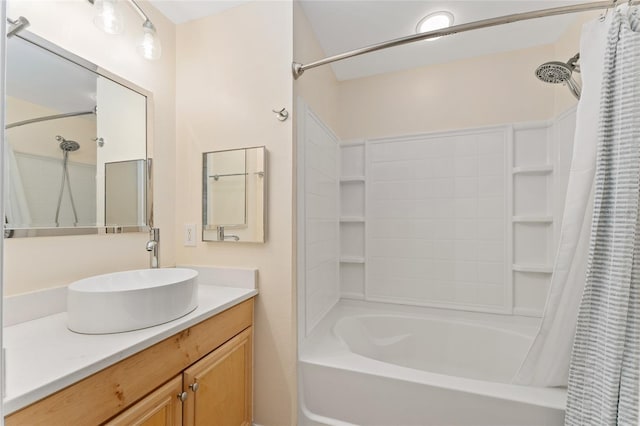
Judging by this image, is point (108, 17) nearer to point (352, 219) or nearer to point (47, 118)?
point (47, 118)

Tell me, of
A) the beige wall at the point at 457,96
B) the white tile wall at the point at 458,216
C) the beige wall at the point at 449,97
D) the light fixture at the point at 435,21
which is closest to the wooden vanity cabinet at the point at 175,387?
the white tile wall at the point at 458,216

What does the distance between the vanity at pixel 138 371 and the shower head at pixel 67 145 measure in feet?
2.15

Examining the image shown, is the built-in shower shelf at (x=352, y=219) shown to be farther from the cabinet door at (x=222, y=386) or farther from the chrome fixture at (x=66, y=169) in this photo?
the chrome fixture at (x=66, y=169)

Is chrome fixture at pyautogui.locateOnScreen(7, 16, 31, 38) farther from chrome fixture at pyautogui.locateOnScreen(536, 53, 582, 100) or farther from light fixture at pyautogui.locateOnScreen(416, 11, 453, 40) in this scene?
chrome fixture at pyautogui.locateOnScreen(536, 53, 582, 100)

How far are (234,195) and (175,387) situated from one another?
2.86ft

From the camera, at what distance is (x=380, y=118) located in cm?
226

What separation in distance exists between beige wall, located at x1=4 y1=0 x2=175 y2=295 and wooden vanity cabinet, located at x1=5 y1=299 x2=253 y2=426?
1.81 feet

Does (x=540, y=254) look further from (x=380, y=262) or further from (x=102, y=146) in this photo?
(x=102, y=146)

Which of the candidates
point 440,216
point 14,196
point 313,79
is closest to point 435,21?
point 313,79

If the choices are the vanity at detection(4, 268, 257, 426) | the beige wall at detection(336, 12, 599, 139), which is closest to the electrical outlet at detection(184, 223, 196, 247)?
the vanity at detection(4, 268, 257, 426)

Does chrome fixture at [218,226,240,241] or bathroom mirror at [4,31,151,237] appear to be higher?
bathroom mirror at [4,31,151,237]

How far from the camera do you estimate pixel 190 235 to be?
1588 mm

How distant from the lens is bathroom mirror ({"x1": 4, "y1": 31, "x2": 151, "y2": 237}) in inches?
39.5

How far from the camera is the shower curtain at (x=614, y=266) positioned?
0.91 m
